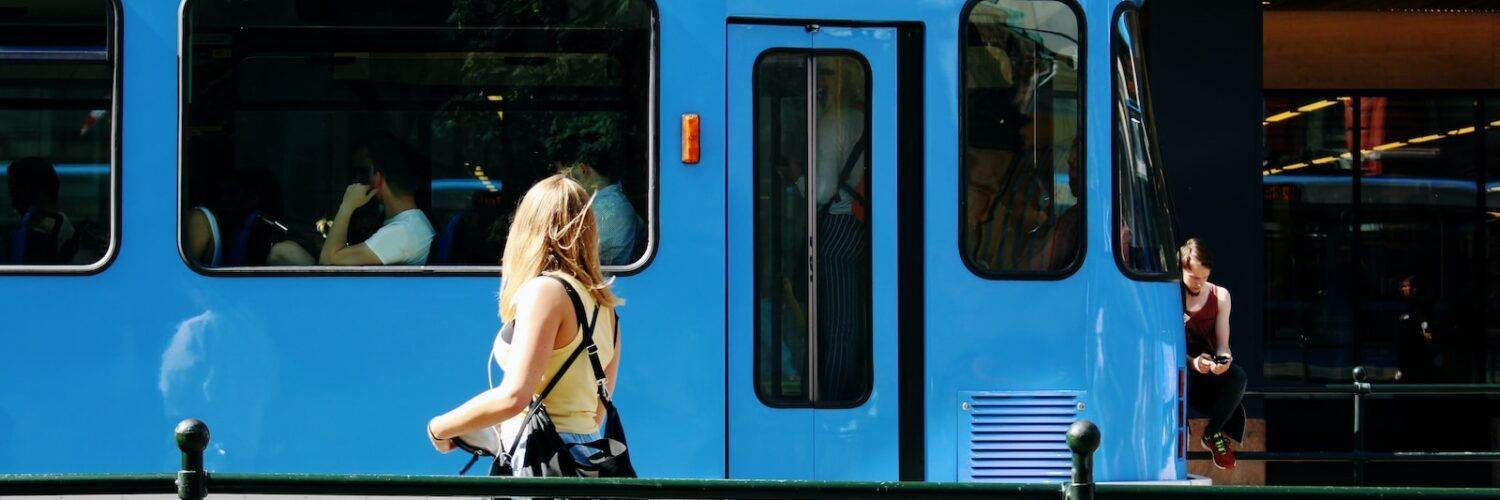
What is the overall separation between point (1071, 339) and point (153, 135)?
322 cm

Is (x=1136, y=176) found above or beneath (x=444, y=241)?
above

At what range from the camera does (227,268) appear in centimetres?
521

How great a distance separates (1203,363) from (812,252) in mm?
2307

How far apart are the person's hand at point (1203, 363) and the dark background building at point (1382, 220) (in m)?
4.21

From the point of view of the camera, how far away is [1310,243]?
1241cm

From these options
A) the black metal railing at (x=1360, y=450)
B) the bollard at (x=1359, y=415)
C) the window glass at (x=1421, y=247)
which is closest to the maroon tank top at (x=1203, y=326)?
the black metal railing at (x=1360, y=450)

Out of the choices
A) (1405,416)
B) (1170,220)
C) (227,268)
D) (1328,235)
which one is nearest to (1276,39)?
(1328,235)

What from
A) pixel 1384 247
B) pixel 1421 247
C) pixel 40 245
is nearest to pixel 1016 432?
pixel 40 245

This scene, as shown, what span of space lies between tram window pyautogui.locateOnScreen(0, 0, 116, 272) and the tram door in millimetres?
2123

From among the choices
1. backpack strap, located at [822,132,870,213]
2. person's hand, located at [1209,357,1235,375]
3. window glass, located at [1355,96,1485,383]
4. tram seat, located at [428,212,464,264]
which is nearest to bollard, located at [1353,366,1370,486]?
person's hand, located at [1209,357,1235,375]

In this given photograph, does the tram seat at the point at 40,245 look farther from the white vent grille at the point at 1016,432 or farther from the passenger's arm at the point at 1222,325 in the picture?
the passenger's arm at the point at 1222,325

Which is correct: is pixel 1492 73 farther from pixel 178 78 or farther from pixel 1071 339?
pixel 178 78

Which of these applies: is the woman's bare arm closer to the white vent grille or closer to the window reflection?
the white vent grille

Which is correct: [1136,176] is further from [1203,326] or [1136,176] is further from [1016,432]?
[1203,326]
